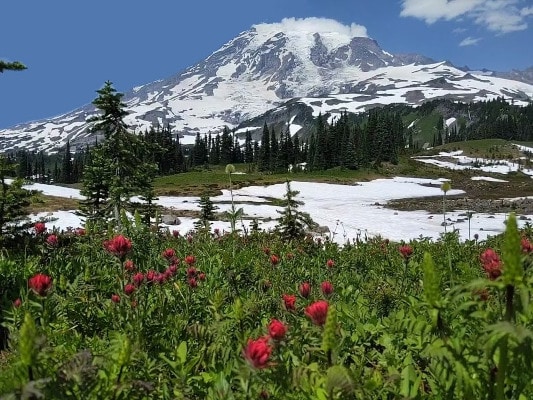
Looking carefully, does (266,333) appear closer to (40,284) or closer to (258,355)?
(258,355)

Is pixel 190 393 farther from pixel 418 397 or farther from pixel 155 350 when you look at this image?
pixel 418 397

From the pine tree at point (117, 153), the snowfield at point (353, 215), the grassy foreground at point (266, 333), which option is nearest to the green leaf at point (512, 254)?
the grassy foreground at point (266, 333)

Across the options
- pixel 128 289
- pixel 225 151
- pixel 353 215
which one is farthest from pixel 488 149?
pixel 128 289

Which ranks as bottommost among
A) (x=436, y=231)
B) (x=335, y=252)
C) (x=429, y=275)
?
(x=436, y=231)

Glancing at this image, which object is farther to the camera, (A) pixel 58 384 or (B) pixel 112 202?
(B) pixel 112 202

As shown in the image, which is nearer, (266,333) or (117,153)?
(266,333)

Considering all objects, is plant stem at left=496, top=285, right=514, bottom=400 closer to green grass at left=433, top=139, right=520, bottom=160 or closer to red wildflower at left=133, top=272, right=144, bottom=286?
red wildflower at left=133, top=272, right=144, bottom=286

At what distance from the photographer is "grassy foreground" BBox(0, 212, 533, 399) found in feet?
5.67

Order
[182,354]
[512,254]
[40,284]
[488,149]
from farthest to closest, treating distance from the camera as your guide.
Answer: [488,149], [40,284], [182,354], [512,254]

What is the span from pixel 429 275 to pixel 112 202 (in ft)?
53.2

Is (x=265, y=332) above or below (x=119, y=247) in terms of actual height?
below

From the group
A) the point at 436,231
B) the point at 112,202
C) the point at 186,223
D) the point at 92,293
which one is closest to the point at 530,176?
the point at 436,231

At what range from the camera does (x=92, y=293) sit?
4730 millimetres

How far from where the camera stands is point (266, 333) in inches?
120
